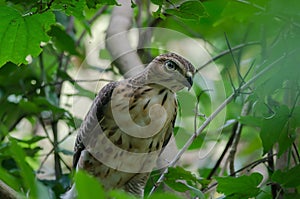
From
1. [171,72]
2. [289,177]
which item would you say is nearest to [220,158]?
[171,72]

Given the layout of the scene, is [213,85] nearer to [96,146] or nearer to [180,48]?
[96,146]

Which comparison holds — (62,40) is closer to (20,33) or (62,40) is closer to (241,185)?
(20,33)

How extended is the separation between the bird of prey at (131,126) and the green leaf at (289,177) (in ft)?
1.22

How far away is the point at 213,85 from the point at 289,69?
2.54 ft

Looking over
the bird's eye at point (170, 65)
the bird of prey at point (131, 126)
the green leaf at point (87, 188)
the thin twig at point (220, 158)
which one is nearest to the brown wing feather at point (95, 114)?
the bird of prey at point (131, 126)

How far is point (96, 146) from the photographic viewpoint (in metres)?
1.97

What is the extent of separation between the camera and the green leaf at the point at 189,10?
1.39 m

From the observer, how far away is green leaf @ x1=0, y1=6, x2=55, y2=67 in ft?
4.58

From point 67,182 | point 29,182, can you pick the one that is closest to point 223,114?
point 67,182

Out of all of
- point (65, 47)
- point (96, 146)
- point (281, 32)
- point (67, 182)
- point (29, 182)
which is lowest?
point (67, 182)

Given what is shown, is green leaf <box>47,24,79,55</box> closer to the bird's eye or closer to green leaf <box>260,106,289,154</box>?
the bird's eye

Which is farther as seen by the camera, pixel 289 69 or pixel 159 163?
pixel 159 163

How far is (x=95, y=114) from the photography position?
1.92 meters

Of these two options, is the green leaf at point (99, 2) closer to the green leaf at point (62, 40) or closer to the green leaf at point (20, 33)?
the green leaf at point (20, 33)
